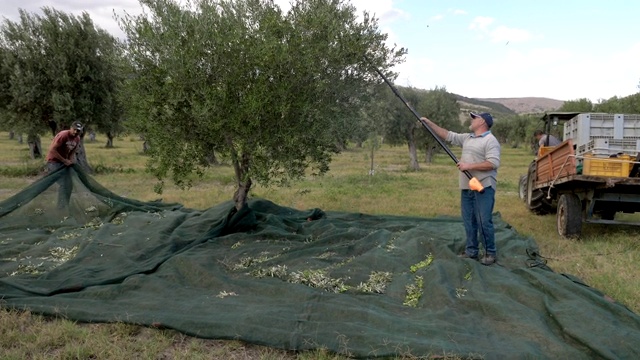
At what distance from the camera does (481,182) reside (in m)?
6.43

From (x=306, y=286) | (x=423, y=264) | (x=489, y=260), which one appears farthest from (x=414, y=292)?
(x=489, y=260)

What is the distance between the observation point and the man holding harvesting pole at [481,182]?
20.9 ft

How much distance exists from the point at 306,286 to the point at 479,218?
266 cm

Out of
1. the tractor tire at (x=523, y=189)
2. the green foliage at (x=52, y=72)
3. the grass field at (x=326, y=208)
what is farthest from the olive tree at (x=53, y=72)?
the tractor tire at (x=523, y=189)

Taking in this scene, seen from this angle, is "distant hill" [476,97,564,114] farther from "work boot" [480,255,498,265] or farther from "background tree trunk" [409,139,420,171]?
"work boot" [480,255,498,265]


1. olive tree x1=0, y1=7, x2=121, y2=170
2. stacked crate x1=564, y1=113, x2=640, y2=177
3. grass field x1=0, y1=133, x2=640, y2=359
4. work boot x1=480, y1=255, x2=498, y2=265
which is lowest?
grass field x1=0, y1=133, x2=640, y2=359

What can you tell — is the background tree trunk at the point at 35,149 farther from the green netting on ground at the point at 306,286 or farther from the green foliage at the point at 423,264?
the green foliage at the point at 423,264

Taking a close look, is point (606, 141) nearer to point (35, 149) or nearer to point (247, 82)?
point (247, 82)

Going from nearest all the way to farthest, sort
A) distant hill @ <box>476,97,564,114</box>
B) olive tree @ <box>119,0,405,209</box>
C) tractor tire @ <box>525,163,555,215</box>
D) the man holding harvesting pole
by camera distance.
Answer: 1. the man holding harvesting pole
2. olive tree @ <box>119,0,405,209</box>
3. tractor tire @ <box>525,163,555,215</box>
4. distant hill @ <box>476,97,564,114</box>

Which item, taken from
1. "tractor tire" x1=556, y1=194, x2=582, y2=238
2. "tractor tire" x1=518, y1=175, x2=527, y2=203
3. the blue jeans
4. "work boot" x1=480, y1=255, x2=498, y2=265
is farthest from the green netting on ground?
"tractor tire" x1=518, y1=175, x2=527, y2=203

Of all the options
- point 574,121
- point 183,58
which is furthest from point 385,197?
point 183,58

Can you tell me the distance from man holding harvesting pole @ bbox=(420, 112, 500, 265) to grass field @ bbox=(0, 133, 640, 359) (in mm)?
1266

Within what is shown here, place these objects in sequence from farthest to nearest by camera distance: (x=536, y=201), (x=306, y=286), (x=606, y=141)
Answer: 1. (x=536, y=201)
2. (x=606, y=141)
3. (x=306, y=286)

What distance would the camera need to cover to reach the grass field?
4.16 m
